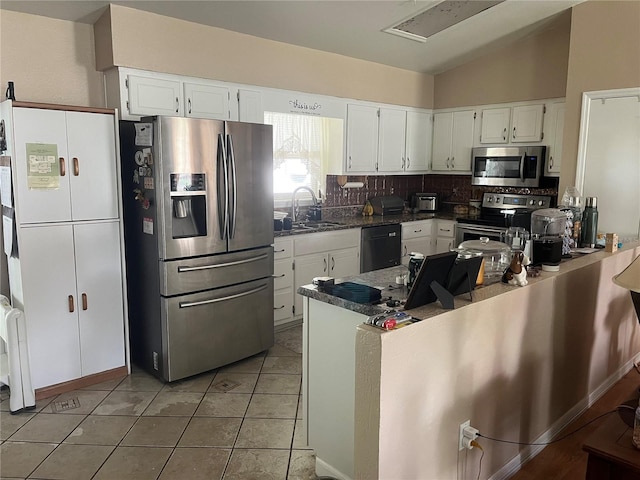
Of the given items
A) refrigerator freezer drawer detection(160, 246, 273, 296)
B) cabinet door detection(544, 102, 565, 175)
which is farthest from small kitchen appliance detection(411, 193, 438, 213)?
refrigerator freezer drawer detection(160, 246, 273, 296)

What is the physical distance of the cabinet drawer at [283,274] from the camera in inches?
162

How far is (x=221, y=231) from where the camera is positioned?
130 inches

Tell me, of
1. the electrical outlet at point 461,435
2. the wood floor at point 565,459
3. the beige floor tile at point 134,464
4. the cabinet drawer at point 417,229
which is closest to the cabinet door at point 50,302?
the beige floor tile at point 134,464

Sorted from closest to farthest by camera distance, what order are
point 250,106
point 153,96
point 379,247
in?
1. point 153,96
2. point 250,106
3. point 379,247

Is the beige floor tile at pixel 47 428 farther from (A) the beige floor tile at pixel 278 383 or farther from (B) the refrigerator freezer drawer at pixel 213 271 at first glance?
(A) the beige floor tile at pixel 278 383

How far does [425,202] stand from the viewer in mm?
5859

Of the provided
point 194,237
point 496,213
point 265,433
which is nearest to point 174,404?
point 265,433

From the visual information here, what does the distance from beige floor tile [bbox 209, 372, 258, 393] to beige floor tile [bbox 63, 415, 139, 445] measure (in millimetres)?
585

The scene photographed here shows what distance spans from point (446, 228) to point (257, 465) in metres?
3.77

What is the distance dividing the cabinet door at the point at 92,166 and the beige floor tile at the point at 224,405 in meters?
1.38

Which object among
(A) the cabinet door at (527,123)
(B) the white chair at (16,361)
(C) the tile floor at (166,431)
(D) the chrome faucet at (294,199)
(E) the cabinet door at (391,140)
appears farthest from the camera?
(E) the cabinet door at (391,140)

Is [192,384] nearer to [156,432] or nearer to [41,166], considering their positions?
[156,432]

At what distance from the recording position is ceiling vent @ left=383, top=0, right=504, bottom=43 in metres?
3.93

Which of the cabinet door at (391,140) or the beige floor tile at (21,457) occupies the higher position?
the cabinet door at (391,140)
